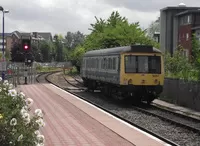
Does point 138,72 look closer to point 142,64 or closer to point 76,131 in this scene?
point 142,64

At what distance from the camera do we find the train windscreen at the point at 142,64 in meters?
22.2

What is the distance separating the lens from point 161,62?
2259 centimetres

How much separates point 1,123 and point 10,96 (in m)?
1.31

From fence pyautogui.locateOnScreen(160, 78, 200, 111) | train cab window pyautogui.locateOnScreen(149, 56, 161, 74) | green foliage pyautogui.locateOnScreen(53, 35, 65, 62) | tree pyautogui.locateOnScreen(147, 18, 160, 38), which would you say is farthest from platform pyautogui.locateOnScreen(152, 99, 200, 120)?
green foliage pyautogui.locateOnScreen(53, 35, 65, 62)

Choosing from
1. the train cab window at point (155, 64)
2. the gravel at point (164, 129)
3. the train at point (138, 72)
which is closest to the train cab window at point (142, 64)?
the train at point (138, 72)

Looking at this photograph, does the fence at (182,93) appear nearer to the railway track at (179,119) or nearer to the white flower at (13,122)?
the railway track at (179,119)

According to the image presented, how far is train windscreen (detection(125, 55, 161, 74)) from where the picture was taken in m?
22.2

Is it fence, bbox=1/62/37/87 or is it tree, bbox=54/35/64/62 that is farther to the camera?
tree, bbox=54/35/64/62

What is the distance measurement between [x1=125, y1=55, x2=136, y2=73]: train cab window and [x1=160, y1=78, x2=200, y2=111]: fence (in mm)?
2664

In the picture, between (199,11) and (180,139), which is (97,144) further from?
(199,11)

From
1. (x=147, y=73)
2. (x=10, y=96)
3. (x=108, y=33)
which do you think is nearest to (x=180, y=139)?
(x=10, y=96)

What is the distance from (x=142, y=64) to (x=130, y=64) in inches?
24.1

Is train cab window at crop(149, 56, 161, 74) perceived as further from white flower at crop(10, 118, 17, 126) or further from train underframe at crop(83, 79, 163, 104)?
white flower at crop(10, 118, 17, 126)

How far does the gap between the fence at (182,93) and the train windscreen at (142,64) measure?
5.05 feet
